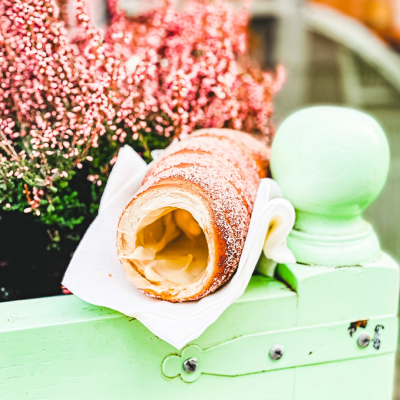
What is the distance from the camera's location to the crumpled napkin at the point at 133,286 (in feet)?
2.16

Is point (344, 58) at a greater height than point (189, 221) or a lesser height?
greater

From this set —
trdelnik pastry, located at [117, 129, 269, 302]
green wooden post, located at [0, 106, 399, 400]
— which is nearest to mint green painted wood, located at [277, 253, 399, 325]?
green wooden post, located at [0, 106, 399, 400]

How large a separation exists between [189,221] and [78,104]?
325 mm

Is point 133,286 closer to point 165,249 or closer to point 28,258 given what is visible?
point 165,249

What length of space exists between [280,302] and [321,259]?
108mm

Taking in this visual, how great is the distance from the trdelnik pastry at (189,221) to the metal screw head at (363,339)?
310 mm

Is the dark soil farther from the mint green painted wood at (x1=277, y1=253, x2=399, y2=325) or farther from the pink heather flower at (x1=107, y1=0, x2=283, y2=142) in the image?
the mint green painted wood at (x1=277, y1=253, x2=399, y2=325)

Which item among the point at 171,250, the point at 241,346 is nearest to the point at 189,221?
the point at 171,250

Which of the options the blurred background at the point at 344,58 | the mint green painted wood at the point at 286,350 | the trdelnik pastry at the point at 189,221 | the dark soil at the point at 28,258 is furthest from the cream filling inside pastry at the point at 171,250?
the blurred background at the point at 344,58

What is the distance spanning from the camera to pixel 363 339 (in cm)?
81

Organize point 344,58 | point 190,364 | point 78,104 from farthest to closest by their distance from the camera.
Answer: point 344,58
point 78,104
point 190,364

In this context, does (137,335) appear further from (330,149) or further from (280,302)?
(330,149)

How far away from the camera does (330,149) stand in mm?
730

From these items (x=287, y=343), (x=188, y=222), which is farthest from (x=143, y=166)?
(x=287, y=343)
